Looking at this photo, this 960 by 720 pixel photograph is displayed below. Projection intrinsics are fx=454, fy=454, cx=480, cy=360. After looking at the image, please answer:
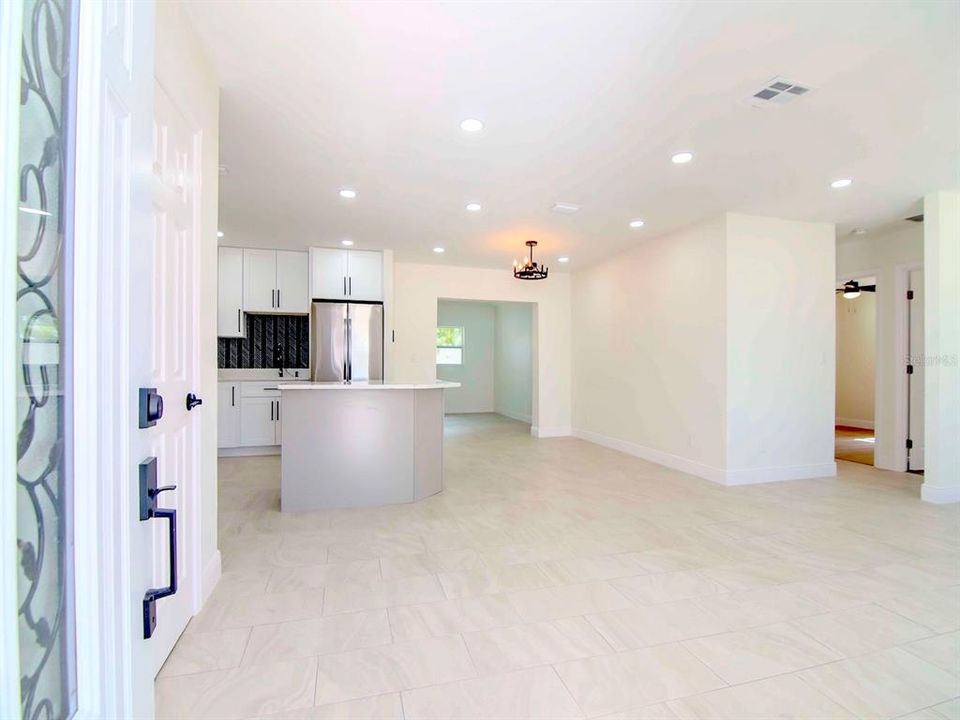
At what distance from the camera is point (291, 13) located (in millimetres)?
1958

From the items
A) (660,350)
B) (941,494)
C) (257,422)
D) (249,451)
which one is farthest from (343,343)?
(941,494)

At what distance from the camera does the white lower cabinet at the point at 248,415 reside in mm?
5793

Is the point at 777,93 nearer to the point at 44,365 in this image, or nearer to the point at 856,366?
the point at 44,365

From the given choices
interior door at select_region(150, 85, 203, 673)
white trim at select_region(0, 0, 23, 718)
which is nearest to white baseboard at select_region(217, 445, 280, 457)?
interior door at select_region(150, 85, 203, 673)

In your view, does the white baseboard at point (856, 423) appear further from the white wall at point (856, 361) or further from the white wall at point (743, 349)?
the white wall at point (743, 349)

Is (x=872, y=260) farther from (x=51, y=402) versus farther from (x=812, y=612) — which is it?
(x=51, y=402)

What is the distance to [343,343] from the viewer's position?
6.02 m

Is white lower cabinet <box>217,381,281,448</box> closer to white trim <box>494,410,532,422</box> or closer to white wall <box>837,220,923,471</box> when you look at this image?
white trim <box>494,410,532,422</box>

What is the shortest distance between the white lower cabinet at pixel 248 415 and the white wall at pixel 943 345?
6864 millimetres

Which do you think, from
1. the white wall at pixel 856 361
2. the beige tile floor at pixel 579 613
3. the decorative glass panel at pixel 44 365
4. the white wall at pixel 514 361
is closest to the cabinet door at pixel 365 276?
the beige tile floor at pixel 579 613

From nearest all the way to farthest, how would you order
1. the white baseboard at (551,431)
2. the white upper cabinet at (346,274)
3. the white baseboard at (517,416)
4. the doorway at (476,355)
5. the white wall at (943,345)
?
the white wall at (943,345), the white upper cabinet at (346,274), the white baseboard at (551,431), the white baseboard at (517,416), the doorway at (476,355)

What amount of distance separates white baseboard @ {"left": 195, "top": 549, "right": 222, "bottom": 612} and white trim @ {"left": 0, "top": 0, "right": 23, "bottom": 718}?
207cm

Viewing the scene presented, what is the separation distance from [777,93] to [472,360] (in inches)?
340

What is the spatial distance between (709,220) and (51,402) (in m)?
5.37
